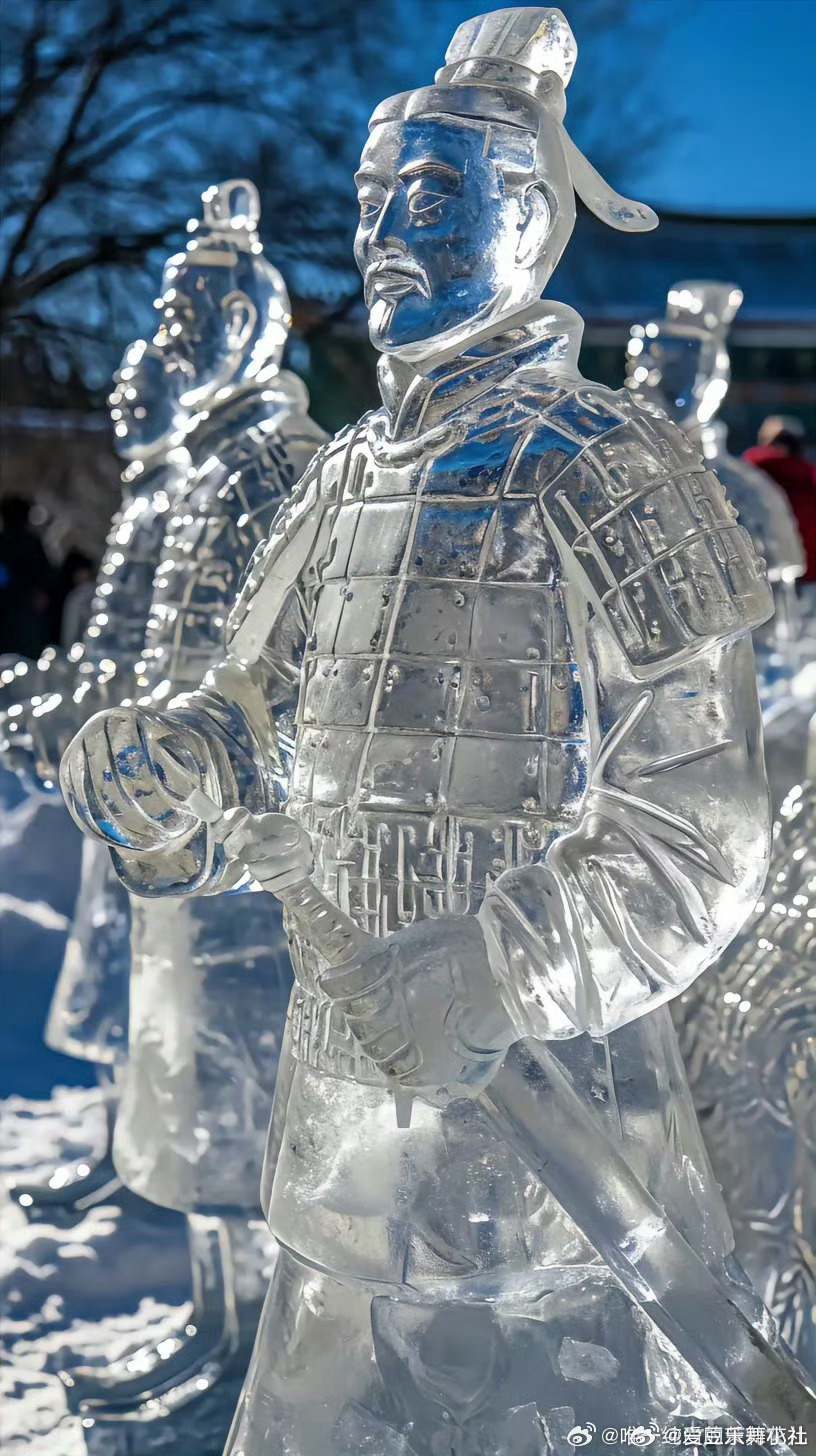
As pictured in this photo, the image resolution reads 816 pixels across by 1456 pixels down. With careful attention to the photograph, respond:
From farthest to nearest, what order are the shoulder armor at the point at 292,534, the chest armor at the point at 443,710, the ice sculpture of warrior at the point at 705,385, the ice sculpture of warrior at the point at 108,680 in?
the ice sculpture of warrior at the point at 705,385 → the ice sculpture of warrior at the point at 108,680 → the shoulder armor at the point at 292,534 → the chest armor at the point at 443,710

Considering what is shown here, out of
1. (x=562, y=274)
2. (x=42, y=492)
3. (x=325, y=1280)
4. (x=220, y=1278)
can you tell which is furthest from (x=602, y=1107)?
(x=42, y=492)

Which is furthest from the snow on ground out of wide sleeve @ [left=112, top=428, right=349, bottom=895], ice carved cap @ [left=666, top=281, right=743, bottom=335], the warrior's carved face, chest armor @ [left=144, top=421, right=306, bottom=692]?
ice carved cap @ [left=666, top=281, right=743, bottom=335]

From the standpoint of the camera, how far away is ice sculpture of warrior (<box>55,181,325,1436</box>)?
9.80 feet

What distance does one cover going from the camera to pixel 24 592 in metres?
7.49

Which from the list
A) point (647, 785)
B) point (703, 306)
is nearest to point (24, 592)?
point (703, 306)

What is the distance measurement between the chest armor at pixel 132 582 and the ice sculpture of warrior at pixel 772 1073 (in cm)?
128

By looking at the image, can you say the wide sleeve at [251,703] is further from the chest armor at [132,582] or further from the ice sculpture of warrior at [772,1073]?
the chest armor at [132,582]

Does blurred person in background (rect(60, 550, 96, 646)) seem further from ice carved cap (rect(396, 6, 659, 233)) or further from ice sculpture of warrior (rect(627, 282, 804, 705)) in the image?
→ ice carved cap (rect(396, 6, 659, 233))

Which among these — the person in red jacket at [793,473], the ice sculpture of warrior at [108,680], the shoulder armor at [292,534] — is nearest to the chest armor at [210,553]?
the ice sculpture of warrior at [108,680]

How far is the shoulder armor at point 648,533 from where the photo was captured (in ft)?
5.12

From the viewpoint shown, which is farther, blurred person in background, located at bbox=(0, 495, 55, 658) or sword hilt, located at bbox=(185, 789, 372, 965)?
blurred person in background, located at bbox=(0, 495, 55, 658)

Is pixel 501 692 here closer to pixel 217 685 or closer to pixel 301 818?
pixel 301 818

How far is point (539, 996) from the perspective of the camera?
4.89 ft

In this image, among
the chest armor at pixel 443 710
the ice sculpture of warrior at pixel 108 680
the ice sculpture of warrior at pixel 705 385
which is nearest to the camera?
the chest armor at pixel 443 710
